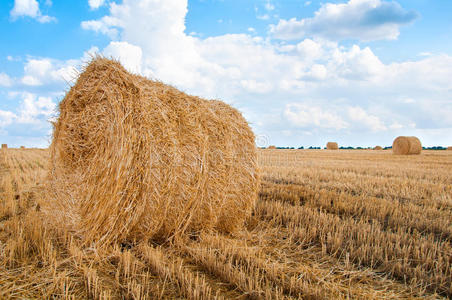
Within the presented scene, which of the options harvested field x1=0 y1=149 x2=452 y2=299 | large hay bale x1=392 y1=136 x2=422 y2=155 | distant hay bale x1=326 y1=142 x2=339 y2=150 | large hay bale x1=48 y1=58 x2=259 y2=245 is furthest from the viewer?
distant hay bale x1=326 y1=142 x2=339 y2=150

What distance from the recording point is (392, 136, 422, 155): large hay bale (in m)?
20.2

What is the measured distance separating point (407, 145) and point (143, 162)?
21.9 metres

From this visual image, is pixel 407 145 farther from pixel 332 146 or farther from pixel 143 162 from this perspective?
pixel 143 162

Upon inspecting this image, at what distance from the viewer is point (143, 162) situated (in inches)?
125

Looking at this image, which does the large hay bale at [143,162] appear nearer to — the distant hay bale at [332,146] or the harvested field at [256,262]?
the harvested field at [256,262]

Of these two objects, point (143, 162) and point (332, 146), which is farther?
point (332, 146)

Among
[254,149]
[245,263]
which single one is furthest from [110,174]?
[254,149]

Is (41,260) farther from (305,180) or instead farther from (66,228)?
(305,180)

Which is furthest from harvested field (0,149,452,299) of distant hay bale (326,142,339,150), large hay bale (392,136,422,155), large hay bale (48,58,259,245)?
distant hay bale (326,142,339,150)

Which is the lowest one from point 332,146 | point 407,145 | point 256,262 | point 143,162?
point 256,262

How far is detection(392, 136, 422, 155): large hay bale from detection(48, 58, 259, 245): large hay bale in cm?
2019

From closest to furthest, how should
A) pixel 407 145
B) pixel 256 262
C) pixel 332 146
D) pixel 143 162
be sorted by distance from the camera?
pixel 256 262, pixel 143 162, pixel 407 145, pixel 332 146

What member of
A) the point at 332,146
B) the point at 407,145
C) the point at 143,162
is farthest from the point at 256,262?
the point at 332,146

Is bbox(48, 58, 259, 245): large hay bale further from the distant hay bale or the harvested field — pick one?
the distant hay bale
